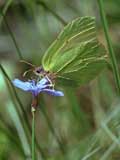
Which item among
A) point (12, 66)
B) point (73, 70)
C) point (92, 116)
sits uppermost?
point (73, 70)

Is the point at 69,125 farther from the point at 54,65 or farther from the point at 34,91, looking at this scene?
the point at 34,91

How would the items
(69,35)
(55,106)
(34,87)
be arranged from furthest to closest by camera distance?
(55,106)
(69,35)
(34,87)

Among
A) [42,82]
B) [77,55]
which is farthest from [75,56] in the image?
[42,82]

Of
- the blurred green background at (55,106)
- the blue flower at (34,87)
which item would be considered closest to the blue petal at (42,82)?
the blue flower at (34,87)

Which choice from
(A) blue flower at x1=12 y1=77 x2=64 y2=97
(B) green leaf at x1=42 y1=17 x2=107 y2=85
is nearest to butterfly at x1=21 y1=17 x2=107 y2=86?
(B) green leaf at x1=42 y1=17 x2=107 y2=85

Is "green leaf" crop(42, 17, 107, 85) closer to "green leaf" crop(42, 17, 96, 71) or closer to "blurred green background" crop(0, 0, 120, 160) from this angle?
"green leaf" crop(42, 17, 96, 71)

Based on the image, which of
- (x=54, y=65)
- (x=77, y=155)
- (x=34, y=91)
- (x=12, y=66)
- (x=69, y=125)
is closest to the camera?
(x=34, y=91)

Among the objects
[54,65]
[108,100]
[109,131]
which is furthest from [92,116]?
[54,65]

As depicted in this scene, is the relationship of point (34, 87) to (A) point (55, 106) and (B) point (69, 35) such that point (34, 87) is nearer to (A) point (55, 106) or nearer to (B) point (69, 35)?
(B) point (69, 35)

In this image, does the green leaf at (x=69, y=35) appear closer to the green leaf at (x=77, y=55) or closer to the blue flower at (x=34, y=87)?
the green leaf at (x=77, y=55)
